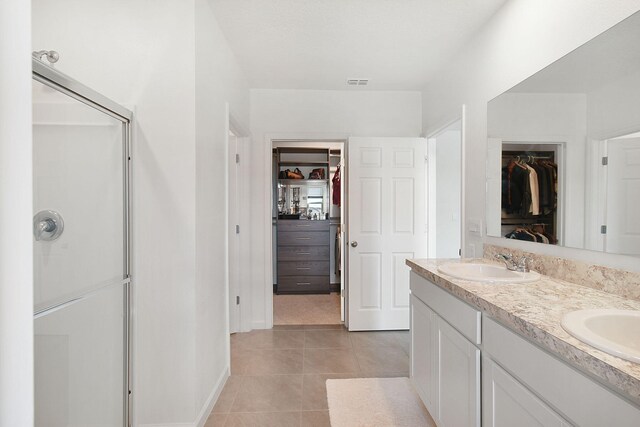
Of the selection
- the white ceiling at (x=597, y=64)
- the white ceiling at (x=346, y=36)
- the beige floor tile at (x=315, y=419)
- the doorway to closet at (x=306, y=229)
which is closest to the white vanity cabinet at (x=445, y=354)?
the beige floor tile at (x=315, y=419)

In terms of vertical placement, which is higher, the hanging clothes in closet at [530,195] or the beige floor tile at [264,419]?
the hanging clothes in closet at [530,195]

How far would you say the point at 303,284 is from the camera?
15.4 ft

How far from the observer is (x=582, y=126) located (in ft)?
4.51

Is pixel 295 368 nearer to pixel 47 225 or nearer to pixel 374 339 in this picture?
pixel 374 339

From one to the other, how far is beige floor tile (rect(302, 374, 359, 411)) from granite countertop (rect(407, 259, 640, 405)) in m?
1.13

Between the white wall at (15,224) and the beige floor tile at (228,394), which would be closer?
the white wall at (15,224)

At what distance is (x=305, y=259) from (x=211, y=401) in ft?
9.16

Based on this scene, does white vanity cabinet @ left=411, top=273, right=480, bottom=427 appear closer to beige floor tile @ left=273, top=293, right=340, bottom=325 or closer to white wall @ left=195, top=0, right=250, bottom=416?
white wall @ left=195, top=0, right=250, bottom=416

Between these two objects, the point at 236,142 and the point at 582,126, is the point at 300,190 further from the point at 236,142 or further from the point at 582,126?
the point at 582,126

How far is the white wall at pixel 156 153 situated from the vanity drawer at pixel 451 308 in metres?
1.27

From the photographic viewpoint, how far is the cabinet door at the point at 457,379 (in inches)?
48.1

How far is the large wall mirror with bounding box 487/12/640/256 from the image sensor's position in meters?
1.18

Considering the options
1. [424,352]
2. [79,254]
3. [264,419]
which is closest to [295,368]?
[264,419]

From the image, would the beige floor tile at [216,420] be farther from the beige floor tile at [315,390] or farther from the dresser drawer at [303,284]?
the dresser drawer at [303,284]
